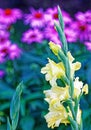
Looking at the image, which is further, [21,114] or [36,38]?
[36,38]

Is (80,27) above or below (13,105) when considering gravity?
above

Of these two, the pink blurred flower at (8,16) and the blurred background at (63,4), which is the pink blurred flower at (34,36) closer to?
the pink blurred flower at (8,16)

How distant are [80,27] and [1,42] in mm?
603

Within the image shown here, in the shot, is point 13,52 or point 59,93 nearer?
point 59,93

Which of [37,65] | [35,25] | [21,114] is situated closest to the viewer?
[21,114]

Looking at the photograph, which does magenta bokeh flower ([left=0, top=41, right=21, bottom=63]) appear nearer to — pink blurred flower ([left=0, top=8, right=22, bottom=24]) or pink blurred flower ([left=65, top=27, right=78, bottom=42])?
pink blurred flower ([left=65, top=27, right=78, bottom=42])

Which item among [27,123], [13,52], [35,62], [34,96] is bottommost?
[27,123]

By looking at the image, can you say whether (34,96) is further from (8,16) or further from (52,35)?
(8,16)

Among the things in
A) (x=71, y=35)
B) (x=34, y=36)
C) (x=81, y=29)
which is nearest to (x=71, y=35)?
(x=71, y=35)

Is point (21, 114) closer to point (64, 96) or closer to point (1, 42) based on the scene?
point (1, 42)

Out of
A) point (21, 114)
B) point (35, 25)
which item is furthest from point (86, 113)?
point (35, 25)

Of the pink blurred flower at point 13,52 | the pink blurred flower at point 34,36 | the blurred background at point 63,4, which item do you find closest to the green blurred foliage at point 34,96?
the pink blurred flower at point 13,52

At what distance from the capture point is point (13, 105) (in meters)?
1.35

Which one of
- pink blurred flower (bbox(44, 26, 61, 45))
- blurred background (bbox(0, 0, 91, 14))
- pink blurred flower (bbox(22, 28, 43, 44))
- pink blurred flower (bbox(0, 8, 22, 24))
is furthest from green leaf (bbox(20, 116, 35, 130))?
blurred background (bbox(0, 0, 91, 14))
